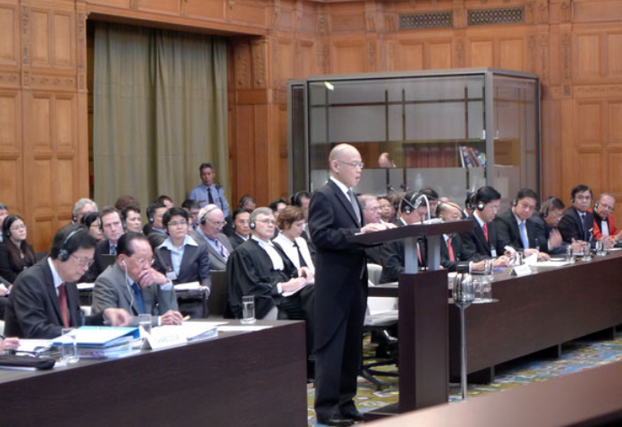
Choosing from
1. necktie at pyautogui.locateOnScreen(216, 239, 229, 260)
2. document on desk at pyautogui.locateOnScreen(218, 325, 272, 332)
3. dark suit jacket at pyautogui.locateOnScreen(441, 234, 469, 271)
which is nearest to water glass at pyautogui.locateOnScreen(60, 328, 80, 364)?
document on desk at pyautogui.locateOnScreen(218, 325, 272, 332)

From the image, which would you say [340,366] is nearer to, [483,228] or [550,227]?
[483,228]

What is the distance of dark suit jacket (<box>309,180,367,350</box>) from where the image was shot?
17.5 ft

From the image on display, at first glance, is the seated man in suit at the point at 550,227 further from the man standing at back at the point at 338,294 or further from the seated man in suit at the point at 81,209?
the seated man in suit at the point at 81,209

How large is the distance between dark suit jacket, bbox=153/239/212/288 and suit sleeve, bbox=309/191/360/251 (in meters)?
2.19

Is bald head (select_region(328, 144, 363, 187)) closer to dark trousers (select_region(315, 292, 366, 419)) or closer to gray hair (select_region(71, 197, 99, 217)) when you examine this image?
dark trousers (select_region(315, 292, 366, 419))

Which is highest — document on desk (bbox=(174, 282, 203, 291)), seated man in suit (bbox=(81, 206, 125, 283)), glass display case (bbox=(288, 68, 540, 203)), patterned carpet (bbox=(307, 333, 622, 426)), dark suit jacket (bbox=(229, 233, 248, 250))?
glass display case (bbox=(288, 68, 540, 203))

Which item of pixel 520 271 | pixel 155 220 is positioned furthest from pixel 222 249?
pixel 520 271

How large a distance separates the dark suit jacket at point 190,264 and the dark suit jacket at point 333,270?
216 cm

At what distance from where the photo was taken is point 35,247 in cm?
1062

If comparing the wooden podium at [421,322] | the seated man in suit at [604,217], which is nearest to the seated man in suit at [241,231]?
the seated man in suit at [604,217]

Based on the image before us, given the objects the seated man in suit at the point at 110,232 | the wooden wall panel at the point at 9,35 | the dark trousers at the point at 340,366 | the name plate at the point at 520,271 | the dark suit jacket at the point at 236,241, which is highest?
the wooden wall panel at the point at 9,35

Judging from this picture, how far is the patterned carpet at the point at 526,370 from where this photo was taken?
6316 millimetres

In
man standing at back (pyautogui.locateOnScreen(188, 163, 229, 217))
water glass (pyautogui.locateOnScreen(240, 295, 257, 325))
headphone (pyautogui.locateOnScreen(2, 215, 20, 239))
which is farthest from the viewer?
man standing at back (pyautogui.locateOnScreen(188, 163, 229, 217))

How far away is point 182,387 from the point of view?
4.26m
